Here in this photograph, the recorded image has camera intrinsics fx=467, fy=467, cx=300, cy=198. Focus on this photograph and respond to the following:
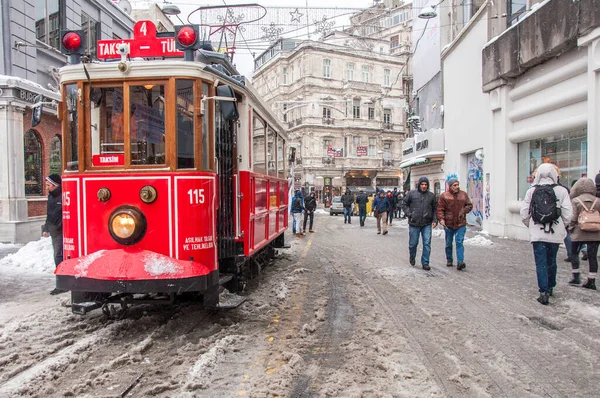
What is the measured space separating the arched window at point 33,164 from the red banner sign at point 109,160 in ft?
37.4

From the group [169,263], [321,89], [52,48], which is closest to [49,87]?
[52,48]

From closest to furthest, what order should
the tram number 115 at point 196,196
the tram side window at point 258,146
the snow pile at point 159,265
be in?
the snow pile at point 159,265 → the tram number 115 at point 196,196 → the tram side window at point 258,146

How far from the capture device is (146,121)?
5.17 m

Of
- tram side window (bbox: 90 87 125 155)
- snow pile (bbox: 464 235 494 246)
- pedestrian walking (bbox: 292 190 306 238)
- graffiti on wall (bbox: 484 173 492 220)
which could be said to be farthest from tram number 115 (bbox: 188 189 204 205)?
graffiti on wall (bbox: 484 173 492 220)

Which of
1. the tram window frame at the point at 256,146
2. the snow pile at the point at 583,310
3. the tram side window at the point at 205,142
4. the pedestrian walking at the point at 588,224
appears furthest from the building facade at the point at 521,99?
the tram side window at the point at 205,142

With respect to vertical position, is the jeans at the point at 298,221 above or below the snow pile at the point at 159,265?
below

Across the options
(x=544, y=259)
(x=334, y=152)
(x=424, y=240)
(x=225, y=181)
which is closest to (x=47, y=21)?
(x=225, y=181)

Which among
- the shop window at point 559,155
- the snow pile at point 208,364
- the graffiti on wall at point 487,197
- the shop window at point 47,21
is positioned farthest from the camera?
the graffiti on wall at point 487,197

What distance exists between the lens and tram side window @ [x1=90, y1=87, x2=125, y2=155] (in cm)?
517

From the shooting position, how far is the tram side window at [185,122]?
5130mm

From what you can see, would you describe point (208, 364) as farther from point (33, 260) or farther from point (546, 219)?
point (33, 260)

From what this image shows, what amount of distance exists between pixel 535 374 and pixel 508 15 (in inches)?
575

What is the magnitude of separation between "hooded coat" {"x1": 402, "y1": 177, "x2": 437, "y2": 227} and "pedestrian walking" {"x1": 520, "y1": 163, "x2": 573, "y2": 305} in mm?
2934

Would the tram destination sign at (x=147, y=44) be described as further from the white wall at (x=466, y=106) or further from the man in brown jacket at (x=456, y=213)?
the white wall at (x=466, y=106)
